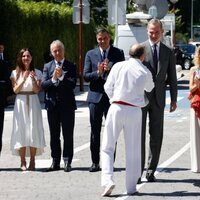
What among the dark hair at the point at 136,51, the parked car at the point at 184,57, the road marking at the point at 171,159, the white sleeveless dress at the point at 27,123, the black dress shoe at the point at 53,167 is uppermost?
the dark hair at the point at 136,51

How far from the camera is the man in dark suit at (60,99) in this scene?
1355 centimetres

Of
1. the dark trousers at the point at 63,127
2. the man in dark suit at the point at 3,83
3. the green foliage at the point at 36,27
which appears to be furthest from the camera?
the green foliage at the point at 36,27

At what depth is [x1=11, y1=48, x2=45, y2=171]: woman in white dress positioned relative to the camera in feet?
45.2

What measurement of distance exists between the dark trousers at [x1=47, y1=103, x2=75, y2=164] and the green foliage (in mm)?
16126

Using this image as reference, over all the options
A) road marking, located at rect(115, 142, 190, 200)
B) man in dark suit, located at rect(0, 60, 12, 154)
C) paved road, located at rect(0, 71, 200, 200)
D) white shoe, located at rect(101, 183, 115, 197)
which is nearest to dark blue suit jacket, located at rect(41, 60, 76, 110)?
man in dark suit, located at rect(0, 60, 12, 154)

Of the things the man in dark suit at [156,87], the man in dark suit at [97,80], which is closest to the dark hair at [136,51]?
the man in dark suit at [156,87]

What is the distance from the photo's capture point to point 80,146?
16.9 meters

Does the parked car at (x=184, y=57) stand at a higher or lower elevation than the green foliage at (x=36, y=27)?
lower

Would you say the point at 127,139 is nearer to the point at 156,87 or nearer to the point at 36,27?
the point at 156,87

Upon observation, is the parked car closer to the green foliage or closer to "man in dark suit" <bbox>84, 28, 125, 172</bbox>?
the green foliage

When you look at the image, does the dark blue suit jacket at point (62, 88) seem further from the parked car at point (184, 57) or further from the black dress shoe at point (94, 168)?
the parked car at point (184, 57)

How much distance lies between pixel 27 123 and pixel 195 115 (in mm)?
2463

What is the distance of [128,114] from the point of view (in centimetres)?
1132

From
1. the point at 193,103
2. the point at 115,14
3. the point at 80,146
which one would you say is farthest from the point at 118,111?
the point at 115,14
